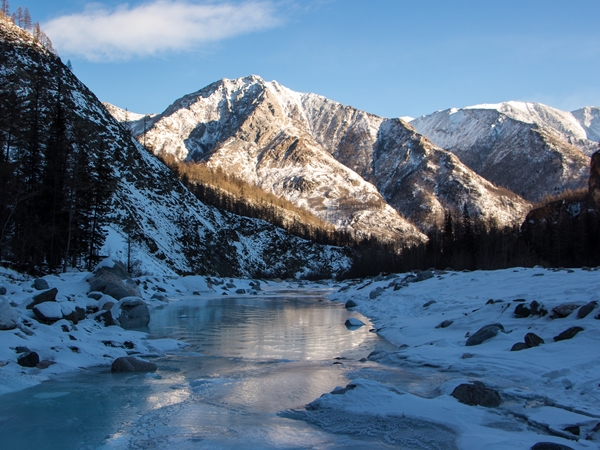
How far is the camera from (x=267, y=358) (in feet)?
51.0

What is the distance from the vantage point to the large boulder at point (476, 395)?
9.33m

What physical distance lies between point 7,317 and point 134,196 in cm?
6691

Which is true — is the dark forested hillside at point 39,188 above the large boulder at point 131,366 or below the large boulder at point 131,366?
above

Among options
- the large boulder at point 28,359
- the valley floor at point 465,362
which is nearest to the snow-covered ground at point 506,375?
the valley floor at point 465,362

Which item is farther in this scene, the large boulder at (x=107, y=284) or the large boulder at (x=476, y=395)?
the large boulder at (x=107, y=284)

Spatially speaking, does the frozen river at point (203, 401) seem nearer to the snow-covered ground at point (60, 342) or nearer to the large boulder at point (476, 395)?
the snow-covered ground at point (60, 342)

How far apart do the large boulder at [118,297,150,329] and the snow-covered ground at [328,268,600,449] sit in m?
12.1

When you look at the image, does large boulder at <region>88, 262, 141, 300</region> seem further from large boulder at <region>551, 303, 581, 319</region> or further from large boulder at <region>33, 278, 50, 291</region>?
large boulder at <region>551, 303, 581, 319</region>

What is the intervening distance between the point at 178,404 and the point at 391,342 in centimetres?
1146

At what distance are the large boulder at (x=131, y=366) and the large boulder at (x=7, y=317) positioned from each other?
11.1ft

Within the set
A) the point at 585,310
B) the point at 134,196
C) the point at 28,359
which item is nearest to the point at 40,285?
the point at 28,359

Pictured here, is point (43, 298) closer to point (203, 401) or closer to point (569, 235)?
point (203, 401)

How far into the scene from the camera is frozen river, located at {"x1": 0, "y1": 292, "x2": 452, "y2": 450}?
758cm

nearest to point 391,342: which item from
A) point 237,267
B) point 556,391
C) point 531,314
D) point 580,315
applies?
point 531,314
